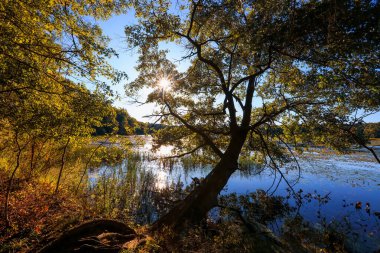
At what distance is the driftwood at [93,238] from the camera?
14.7ft

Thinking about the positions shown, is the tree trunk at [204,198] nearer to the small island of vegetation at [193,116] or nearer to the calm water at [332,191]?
the small island of vegetation at [193,116]

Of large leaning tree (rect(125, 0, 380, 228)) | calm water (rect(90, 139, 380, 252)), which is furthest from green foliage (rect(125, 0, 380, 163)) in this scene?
calm water (rect(90, 139, 380, 252))

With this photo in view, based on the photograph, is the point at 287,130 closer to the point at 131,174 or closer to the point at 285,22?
the point at 285,22

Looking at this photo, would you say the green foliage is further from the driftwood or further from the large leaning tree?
the driftwood

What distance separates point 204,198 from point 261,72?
495cm

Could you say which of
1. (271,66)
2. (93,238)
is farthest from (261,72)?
(93,238)

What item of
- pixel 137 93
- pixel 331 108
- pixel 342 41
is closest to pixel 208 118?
pixel 137 93

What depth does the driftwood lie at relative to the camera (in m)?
4.47

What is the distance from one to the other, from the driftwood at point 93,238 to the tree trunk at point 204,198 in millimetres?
2590

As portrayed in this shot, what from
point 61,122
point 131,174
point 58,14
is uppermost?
point 58,14

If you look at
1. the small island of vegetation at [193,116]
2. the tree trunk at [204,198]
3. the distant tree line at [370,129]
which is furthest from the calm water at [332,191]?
the distant tree line at [370,129]

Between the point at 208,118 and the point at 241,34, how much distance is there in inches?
193

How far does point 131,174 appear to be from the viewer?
1537 cm

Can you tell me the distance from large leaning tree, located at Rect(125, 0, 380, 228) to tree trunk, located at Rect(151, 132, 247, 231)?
0.12 feet
